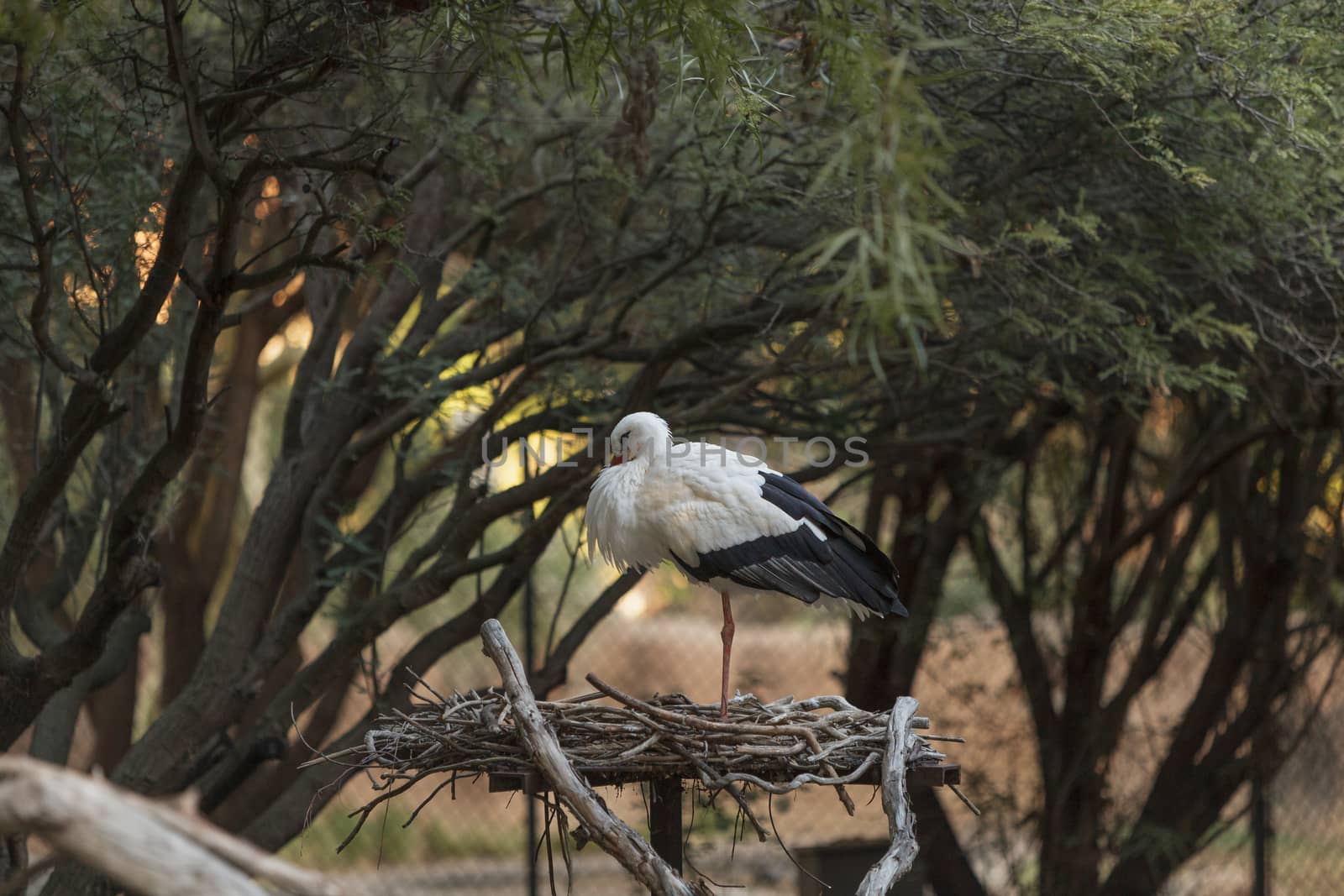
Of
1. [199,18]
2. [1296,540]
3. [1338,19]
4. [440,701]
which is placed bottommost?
[440,701]

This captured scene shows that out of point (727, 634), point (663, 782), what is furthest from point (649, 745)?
point (727, 634)

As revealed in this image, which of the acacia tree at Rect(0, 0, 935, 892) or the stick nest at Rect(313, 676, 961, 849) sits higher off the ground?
the acacia tree at Rect(0, 0, 935, 892)

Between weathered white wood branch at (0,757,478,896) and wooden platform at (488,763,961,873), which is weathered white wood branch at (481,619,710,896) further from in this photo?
weathered white wood branch at (0,757,478,896)

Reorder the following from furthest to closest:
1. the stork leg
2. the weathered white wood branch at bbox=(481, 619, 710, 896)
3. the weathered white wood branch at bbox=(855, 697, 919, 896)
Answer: the stork leg
the weathered white wood branch at bbox=(855, 697, 919, 896)
the weathered white wood branch at bbox=(481, 619, 710, 896)

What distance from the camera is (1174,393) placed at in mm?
5902

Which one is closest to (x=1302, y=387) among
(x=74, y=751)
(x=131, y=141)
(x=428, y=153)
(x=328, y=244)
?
(x=428, y=153)

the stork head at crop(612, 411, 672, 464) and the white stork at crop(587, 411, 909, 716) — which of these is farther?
the stork head at crop(612, 411, 672, 464)

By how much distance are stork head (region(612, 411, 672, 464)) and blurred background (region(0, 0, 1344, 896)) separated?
1.66ft

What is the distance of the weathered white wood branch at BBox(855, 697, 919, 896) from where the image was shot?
2.64 meters

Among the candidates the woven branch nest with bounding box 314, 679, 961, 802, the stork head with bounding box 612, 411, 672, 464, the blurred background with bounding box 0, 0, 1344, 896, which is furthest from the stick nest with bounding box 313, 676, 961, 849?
the stork head with bounding box 612, 411, 672, 464

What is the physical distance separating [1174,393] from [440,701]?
13.0ft

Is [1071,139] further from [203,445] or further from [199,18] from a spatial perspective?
[203,445]

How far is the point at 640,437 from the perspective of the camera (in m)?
3.64

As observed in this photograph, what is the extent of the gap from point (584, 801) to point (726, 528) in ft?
3.51
